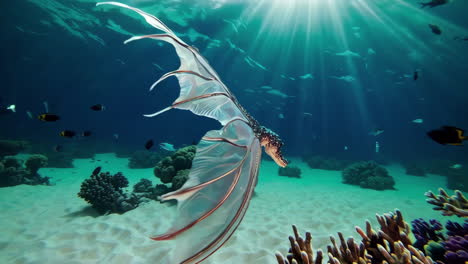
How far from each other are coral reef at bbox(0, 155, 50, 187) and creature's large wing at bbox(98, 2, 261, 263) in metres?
11.1

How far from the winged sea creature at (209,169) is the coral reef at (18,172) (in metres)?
11.1

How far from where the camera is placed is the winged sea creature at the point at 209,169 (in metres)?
1.26

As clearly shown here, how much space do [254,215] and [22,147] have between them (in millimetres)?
14850

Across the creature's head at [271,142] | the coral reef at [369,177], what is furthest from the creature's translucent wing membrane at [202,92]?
the coral reef at [369,177]

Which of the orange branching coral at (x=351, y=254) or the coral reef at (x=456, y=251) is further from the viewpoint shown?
the orange branching coral at (x=351, y=254)

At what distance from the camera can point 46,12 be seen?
781 inches

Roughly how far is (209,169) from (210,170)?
0.01m

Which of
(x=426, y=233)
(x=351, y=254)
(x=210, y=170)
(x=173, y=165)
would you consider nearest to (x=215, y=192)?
(x=210, y=170)

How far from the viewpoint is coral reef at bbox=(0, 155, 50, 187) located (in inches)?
322

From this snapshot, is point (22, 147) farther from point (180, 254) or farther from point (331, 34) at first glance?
point (331, 34)

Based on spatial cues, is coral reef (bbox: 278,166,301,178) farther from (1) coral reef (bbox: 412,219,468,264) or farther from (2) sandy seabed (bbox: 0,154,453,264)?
(1) coral reef (bbox: 412,219,468,264)

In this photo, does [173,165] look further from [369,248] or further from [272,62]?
[272,62]

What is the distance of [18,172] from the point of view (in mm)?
8875

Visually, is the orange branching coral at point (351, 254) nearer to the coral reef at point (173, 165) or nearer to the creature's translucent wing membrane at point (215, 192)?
the creature's translucent wing membrane at point (215, 192)
